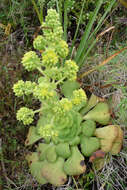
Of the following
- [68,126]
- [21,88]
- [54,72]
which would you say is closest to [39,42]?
[54,72]

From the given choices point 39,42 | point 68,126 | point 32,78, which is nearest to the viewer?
point 39,42

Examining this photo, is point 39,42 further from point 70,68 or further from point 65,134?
point 65,134

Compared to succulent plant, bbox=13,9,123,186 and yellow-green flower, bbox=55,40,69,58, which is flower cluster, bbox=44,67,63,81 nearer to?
succulent plant, bbox=13,9,123,186

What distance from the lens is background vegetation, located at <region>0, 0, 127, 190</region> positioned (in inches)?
80.4

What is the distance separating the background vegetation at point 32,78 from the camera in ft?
6.70

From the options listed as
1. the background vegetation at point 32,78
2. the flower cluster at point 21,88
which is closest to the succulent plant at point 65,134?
the flower cluster at point 21,88

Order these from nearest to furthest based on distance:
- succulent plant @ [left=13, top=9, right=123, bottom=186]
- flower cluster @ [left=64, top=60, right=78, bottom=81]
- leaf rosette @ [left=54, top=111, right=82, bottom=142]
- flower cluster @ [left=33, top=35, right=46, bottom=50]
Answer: flower cluster @ [left=33, top=35, right=46, bottom=50]
flower cluster @ [left=64, top=60, right=78, bottom=81]
succulent plant @ [left=13, top=9, right=123, bottom=186]
leaf rosette @ [left=54, top=111, right=82, bottom=142]

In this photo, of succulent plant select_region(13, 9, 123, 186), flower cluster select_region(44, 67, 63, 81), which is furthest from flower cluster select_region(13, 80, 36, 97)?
flower cluster select_region(44, 67, 63, 81)

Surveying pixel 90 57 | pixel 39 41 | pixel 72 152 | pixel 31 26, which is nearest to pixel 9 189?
pixel 72 152

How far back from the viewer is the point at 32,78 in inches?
95.7

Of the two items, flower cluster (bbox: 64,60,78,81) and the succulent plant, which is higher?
flower cluster (bbox: 64,60,78,81)

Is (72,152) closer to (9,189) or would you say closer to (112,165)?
(112,165)

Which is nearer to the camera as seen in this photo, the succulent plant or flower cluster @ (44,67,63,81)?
flower cluster @ (44,67,63,81)

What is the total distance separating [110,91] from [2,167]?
1363 millimetres
